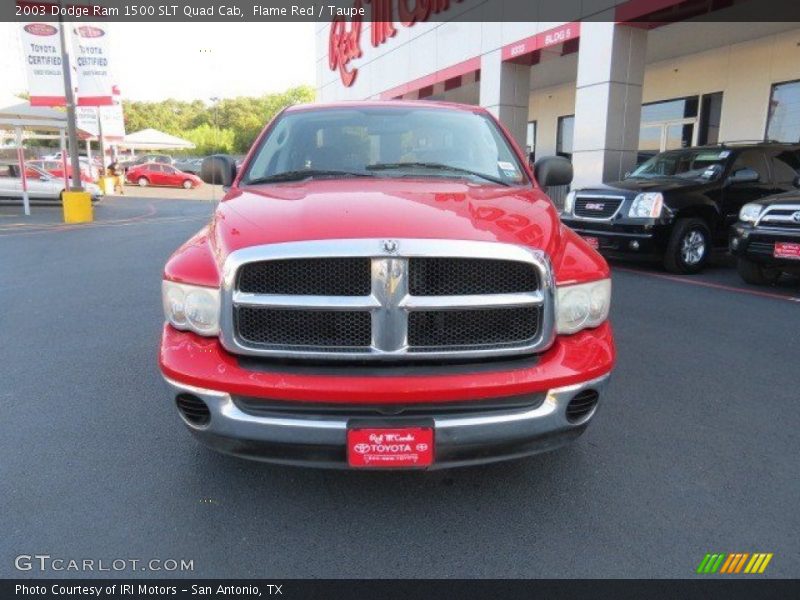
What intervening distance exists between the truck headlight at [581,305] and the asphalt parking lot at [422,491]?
2.75ft

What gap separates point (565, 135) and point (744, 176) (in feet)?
42.6

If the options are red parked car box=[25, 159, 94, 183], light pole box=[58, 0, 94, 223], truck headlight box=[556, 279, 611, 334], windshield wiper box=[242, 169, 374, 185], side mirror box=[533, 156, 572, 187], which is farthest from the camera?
red parked car box=[25, 159, 94, 183]

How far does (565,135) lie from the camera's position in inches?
827

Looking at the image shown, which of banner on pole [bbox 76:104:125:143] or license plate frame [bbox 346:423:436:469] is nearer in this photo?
license plate frame [bbox 346:423:436:469]

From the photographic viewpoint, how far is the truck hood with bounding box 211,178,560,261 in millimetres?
2326

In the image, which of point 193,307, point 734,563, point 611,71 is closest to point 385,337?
point 193,307

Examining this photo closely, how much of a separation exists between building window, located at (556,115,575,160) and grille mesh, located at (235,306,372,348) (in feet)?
65.3

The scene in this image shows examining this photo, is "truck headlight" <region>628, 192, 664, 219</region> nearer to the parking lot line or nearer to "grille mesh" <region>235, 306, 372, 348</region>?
the parking lot line

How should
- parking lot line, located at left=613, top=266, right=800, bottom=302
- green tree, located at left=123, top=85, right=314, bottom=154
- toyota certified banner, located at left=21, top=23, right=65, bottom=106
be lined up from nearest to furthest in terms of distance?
1. parking lot line, located at left=613, top=266, right=800, bottom=302
2. toyota certified banner, located at left=21, top=23, right=65, bottom=106
3. green tree, located at left=123, top=85, right=314, bottom=154

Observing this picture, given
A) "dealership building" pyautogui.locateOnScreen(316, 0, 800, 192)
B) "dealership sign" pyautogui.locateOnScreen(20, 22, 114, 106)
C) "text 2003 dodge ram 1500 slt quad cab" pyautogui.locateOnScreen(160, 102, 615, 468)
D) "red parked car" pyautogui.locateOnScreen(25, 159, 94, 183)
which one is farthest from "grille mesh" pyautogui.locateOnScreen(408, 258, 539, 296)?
"red parked car" pyautogui.locateOnScreen(25, 159, 94, 183)

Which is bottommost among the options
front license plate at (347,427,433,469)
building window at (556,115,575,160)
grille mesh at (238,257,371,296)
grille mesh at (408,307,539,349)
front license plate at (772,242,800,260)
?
front license plate at (347,427,433,469)

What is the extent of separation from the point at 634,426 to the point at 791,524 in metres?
0.99

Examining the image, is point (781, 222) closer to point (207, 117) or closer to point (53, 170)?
point (53, 170)

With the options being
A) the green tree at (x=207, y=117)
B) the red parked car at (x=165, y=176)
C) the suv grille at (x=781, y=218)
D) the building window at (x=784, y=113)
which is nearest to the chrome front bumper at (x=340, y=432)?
the suv grille at (x=781, y=218)
